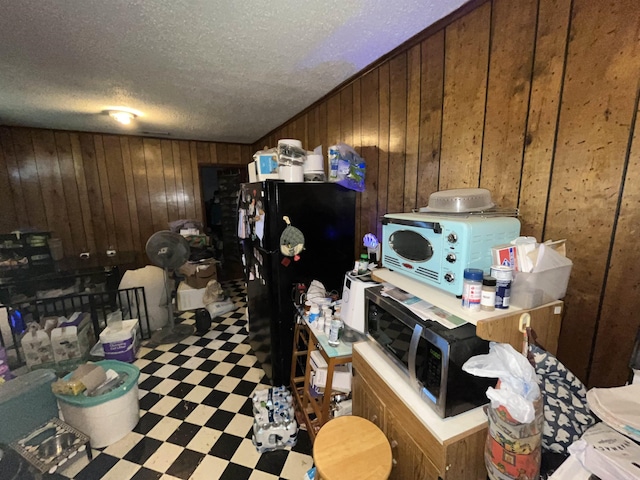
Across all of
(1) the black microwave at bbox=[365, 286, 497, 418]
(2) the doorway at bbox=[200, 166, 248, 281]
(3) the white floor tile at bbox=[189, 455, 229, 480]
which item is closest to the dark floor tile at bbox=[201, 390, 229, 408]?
(3) the white floor tile at bbox=[189, 455, 229, 480]

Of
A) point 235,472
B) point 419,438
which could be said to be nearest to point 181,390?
point 235,472

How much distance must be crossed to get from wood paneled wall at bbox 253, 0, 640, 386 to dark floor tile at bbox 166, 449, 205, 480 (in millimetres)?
1991

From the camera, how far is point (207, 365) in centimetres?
256

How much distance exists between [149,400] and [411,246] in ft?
7.64

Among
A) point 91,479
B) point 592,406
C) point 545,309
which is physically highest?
point 545,309

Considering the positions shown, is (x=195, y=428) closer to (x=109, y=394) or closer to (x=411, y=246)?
(x=109, y=394)

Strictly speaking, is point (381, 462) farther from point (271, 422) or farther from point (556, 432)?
point (271, 422)

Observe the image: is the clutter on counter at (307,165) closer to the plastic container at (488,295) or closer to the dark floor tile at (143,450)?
the plastic container at (488,295)

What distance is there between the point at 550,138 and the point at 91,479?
9.21ft

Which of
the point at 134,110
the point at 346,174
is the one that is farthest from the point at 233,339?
the point at 134,110

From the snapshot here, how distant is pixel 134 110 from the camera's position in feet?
9.09

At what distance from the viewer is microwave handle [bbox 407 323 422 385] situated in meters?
0.99

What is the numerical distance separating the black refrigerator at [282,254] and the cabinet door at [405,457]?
41.9 inches

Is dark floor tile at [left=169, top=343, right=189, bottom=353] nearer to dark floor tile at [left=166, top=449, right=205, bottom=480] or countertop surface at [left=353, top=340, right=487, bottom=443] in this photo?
dark floor tile at [left=166, top=449, right=205, bottom=480]
